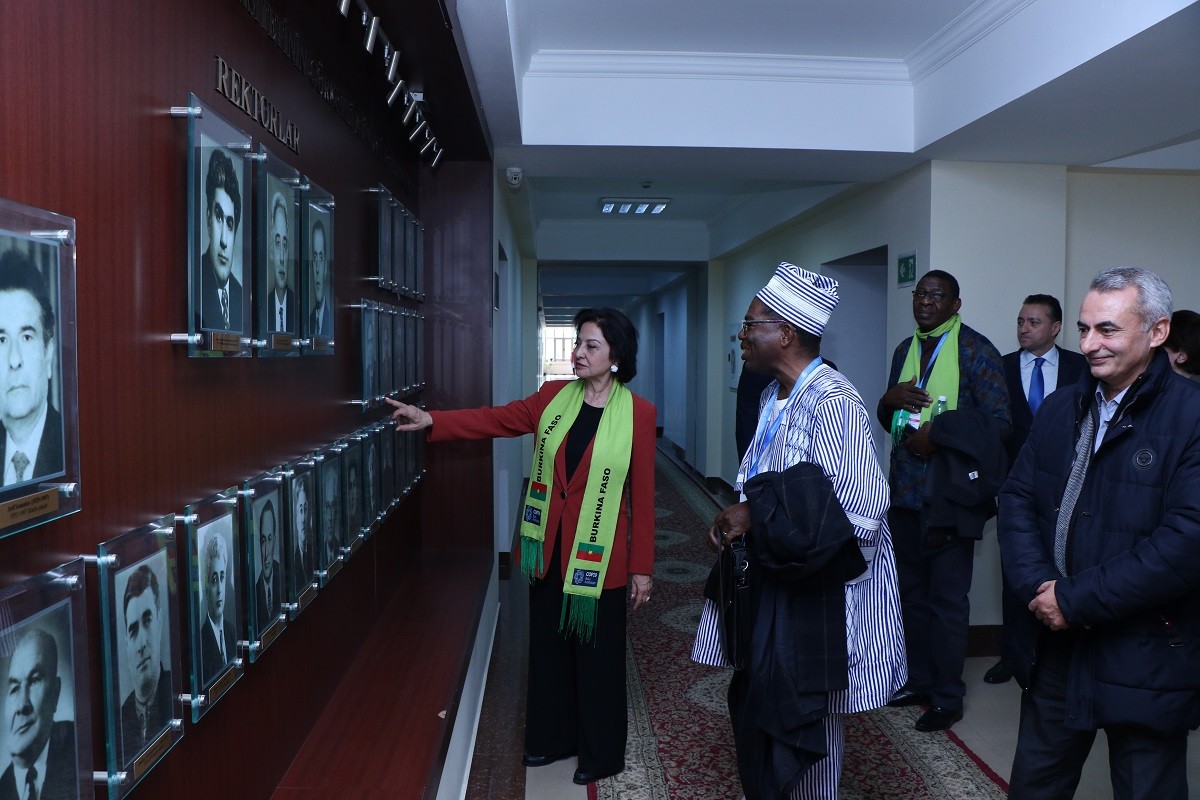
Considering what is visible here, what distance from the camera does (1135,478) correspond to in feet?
6.67

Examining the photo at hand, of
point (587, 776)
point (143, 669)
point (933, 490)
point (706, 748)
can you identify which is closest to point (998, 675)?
point (933, 490)

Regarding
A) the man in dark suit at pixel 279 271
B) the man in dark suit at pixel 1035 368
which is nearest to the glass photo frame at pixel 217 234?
the man in dark suit at pixel 279 271

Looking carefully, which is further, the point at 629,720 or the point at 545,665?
the point at 629,720

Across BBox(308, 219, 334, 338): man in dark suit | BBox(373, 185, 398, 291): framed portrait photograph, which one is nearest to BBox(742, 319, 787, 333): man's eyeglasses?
BBox(308, 219, 334, 338): man in dark suit

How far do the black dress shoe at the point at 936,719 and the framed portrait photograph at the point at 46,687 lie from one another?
333 cm

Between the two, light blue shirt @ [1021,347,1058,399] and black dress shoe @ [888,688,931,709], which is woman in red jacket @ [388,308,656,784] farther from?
light blue shirt @ [1021,347,1058,399]

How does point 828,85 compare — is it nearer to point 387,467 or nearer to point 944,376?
point 944,376

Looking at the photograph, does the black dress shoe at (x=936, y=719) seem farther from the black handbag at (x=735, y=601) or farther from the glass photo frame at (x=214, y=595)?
the glass photo frame at (x=214, y=595)

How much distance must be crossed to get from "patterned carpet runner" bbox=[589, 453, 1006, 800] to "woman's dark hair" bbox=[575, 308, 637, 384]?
4.82ft

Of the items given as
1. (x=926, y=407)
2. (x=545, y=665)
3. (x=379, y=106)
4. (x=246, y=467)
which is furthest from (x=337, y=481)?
(x=926, y=407)

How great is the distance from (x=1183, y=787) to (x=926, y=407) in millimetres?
2004

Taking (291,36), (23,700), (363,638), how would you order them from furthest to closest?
(363,638), (291,36), (23,700)

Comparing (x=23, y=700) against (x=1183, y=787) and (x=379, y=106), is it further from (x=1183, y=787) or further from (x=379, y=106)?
(x=379, y=106)

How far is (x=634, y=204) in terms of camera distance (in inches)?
337
